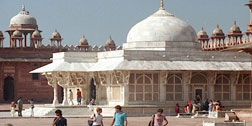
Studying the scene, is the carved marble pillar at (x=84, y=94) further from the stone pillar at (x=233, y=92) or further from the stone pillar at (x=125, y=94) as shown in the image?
the stone pillar at (x=233, y=92)

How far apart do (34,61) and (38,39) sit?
4629 millimetres

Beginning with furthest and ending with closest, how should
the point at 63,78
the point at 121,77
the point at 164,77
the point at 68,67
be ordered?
1. the point at 63,78
2. the point at 68,67
3. the point at 164,77
4. the point at 121,77

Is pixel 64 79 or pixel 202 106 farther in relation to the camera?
pixel 64 79

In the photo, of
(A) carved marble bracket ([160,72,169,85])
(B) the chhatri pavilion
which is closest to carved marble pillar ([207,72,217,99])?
(B) the chhatri pavilion

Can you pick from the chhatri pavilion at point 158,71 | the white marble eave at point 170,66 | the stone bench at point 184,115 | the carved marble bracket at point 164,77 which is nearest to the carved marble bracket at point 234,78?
the chhatri pavilion at point 158,71

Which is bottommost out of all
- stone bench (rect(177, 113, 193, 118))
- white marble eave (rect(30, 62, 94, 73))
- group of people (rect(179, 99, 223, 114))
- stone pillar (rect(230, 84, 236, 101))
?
stone bench (rect(177, 113, 193, 118))

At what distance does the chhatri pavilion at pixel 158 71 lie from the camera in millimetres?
35375

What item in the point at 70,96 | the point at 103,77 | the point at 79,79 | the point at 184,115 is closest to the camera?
the point at 184,115

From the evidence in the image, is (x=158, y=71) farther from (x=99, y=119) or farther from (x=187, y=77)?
(x=99, y=119)

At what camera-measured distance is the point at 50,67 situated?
38.5 metres

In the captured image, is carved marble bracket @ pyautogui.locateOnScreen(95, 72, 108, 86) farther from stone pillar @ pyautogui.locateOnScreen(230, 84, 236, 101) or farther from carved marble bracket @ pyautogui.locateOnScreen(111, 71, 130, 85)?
stone pillar @ pyautogui.locateOnScreen(230, 84, 236, 101)

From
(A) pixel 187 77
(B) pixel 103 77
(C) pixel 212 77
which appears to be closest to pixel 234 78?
(C) pixel 212 77

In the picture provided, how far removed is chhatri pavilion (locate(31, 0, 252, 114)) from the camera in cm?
3538

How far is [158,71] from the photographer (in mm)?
35594
